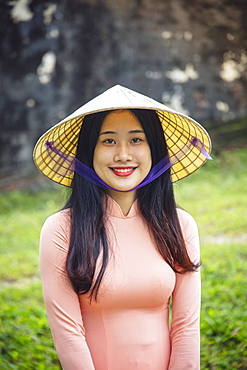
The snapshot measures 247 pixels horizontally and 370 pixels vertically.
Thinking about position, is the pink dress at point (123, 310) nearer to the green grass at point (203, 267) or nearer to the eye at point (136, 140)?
the eye at point (136, 140)

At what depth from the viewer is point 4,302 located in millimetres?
3406

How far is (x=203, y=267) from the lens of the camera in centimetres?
373

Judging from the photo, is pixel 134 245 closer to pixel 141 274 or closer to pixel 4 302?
pixel 141 274

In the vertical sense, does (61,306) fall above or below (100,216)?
below

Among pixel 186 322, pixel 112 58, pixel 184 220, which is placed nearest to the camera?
pixel 186 322

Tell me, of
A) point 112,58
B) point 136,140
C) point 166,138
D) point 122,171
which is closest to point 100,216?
point 122,171

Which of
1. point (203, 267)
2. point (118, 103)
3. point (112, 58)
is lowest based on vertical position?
point (203, 267)

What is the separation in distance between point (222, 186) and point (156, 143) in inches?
162

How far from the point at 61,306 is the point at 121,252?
0.80 feet

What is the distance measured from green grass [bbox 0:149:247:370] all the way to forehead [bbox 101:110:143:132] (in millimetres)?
463

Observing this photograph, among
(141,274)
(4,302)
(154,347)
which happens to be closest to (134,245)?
(141,274)

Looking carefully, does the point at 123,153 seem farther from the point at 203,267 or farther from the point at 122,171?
the point at 203,267

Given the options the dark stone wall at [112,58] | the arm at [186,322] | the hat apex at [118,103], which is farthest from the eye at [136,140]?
the dark stone wall at [112,58]

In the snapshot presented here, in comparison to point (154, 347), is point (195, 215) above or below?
above
